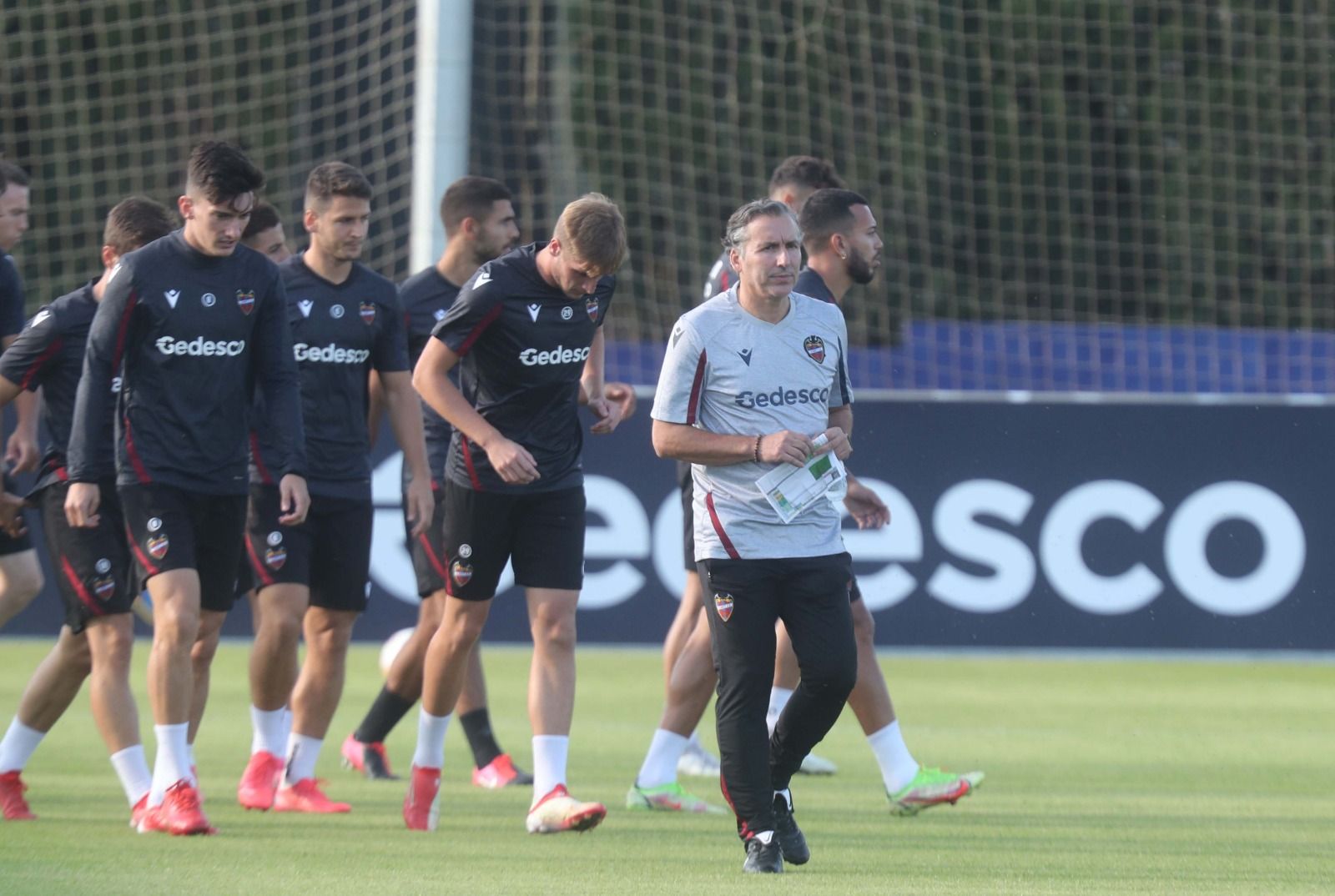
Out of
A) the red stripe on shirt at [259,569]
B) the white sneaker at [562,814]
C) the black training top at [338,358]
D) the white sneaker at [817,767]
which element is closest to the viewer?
the white sneaker at [562,814]

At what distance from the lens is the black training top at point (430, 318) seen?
7703 mm

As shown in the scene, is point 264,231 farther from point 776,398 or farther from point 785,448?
point 785,448

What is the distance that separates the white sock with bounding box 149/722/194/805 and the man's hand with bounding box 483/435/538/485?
1242 millimetres

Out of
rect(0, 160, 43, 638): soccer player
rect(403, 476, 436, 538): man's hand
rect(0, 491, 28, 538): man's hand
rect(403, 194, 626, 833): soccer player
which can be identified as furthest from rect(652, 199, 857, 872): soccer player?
rect(0, 160, 43, 638): soccer player

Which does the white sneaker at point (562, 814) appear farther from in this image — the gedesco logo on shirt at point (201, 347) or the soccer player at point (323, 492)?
the gedesco logo on shirt at point (201, 347)

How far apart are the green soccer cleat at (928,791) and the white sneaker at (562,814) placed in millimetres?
1095

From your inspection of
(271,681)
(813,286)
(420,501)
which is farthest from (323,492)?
(813,286)

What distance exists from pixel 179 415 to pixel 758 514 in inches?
72.0

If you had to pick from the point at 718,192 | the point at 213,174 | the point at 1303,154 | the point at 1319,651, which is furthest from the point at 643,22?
the point at 213,174

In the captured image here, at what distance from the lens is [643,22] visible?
Answer: 1741 centimetres

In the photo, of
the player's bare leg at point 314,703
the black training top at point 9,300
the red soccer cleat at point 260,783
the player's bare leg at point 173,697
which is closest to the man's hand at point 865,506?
the player's bare leg at point 314,703

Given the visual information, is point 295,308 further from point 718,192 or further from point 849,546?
point 718,192

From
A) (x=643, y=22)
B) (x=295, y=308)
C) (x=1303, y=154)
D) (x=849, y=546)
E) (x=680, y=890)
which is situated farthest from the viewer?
(x=1303, y=154)

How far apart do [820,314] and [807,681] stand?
3.40 feet
